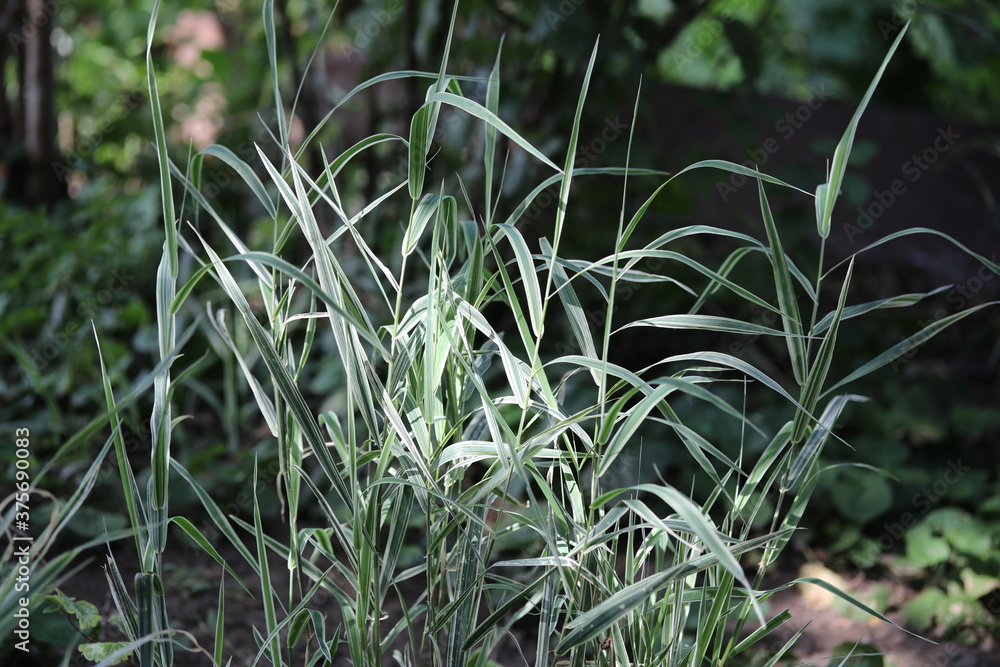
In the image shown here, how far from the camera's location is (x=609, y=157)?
1.96 meters

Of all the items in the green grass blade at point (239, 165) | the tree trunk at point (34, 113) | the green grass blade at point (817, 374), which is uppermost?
the green grass blade at point (239, 165)

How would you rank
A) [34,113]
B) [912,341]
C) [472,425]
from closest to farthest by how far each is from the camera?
[912,341], [472,425], [34,113]

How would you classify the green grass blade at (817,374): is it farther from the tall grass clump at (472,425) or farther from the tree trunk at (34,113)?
the tree trunk at (34,113)

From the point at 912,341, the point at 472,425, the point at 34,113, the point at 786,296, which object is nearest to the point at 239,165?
the point at 472,425

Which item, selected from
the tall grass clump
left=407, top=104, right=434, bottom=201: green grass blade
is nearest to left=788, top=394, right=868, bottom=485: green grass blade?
the tall grass clump

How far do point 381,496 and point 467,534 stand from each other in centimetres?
14

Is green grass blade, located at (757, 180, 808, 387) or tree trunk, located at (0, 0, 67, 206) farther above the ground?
green grass blade, located at (757, 180, 808, 387)

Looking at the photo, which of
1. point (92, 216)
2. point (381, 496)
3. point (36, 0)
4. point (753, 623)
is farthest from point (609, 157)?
point (36, 0)

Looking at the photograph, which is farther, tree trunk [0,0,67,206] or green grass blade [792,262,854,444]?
tree trunk [0,0,67,206]

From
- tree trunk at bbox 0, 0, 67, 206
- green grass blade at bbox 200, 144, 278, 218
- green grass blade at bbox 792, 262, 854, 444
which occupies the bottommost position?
tree trunk at bbox 0, 0, 67, 206

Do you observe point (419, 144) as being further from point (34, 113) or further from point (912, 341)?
point (34, 113)

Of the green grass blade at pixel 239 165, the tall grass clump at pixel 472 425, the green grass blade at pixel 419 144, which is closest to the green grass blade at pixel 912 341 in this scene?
the tall grass clump at pixel 472 425

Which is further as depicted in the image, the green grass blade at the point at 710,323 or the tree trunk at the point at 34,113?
the tree trunk at the point at 34,113

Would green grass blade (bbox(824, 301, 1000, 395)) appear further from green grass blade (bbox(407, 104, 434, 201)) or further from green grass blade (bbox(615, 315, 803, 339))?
green grass blade (bbox(407, 104, 434, 201))
